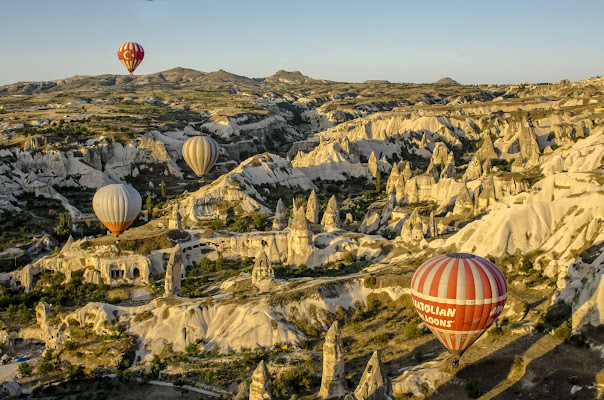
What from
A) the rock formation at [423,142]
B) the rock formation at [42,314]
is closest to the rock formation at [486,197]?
the rock formation at [42,314]

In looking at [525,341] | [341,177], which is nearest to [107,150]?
[341,177]

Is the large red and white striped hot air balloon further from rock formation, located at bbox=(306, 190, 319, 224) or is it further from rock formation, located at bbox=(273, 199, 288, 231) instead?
rock formation, located at bbox=(306, 190, 319, 224)

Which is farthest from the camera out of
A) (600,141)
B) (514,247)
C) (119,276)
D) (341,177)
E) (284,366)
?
(341,177)

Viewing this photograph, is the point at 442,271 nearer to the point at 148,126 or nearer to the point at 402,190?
the point at 402,190

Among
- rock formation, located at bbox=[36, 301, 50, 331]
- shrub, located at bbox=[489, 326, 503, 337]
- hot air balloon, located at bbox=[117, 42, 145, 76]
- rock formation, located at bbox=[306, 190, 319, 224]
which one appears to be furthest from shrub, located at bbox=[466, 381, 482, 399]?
hot air balloon, located at bbox=[117, 42, 145, 76]

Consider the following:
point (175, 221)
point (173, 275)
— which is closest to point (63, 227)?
point (175, 221)

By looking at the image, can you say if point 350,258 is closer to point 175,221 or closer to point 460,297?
point 175,221
